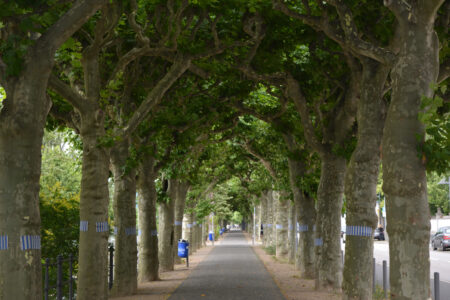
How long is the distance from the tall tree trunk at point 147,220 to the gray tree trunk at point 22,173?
12.0 meters

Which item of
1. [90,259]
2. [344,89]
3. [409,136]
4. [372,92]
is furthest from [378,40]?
[90,259]

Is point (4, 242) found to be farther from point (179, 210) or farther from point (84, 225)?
point (179, 210)

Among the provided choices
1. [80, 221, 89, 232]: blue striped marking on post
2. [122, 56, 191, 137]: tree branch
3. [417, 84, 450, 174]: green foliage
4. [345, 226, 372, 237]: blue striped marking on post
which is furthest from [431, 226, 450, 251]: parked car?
[417, 84, 450, 174]: green foliage

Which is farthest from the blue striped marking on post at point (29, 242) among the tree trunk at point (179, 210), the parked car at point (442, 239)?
the parked car at point (442, 239)

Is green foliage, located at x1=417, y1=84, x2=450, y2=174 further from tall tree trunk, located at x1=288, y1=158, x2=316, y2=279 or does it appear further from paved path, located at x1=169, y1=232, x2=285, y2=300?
tall tree trunk, located at x1=288, y1=158, x2=316, y2=279

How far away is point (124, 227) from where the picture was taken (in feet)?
51.4

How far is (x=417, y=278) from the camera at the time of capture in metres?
6.64

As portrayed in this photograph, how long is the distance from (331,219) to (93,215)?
22.4 feet

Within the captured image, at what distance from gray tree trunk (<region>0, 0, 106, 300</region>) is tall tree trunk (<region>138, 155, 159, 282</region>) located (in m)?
12.0

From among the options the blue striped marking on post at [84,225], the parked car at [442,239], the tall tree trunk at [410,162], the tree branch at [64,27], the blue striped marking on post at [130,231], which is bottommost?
the parked car at [442,239]

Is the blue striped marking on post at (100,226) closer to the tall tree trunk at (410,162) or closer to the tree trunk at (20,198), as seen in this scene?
the tree trunk at (20,198)

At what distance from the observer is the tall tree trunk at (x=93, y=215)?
10664 mm

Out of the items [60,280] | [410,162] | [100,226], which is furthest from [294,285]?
[410,162]

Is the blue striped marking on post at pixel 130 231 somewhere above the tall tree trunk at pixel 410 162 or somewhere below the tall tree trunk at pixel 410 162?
below
